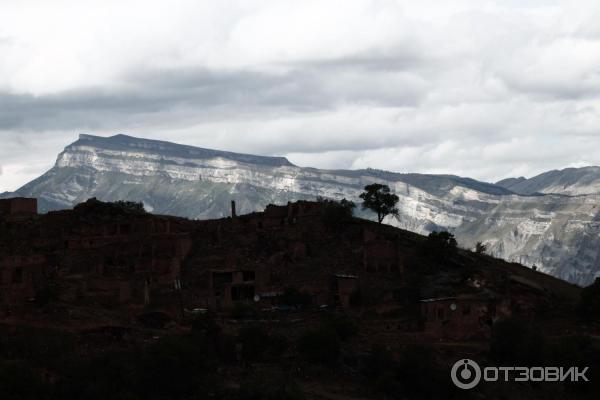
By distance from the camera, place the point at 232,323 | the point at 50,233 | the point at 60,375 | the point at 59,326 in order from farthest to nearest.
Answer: the point at 50,233 < the point at 232,323 < the point at 59,326 < the point at 60,375

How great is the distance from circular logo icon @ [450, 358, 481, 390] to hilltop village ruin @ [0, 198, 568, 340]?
4681 mm

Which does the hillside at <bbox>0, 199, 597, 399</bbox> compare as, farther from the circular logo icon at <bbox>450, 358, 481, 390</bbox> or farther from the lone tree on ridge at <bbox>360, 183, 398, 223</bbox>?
the lone tree on ridge at <bbox>360, 183, 398, 223</bbox>

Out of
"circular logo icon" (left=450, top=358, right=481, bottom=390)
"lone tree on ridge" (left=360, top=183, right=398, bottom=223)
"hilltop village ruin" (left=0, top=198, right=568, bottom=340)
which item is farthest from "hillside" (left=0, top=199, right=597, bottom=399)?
"lone tree on ridge" (left=360, top=183, right=398, bottom=223)

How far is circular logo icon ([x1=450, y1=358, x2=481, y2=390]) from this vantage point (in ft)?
284

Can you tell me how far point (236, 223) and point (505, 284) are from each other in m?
23.7

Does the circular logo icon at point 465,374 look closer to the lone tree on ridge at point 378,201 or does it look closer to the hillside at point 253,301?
the hillside at point 253,301

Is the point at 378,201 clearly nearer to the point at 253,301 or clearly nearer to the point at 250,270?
the point at 250,270

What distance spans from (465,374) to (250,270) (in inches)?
860

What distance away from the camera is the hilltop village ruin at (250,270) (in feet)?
309

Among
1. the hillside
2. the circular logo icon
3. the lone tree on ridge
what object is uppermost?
the lone tree on ridge

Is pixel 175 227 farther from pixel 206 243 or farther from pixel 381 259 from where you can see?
pixel 381 259

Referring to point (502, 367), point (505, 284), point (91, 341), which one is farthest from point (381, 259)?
point (91, 341)

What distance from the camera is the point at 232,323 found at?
309 feet

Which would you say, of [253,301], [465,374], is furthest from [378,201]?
[465,374]
